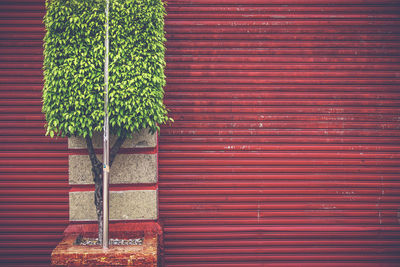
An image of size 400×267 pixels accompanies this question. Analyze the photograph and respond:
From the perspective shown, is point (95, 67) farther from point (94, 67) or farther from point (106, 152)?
point (106, 152)

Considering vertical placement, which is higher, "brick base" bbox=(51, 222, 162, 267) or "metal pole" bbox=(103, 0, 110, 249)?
"metal pole" bbox=(103, 0, 110, 249)

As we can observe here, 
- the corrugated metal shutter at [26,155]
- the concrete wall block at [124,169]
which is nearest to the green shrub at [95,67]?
the concrete wall block at [124,169]

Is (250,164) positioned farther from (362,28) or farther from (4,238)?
(4,238)

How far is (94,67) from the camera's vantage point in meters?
3.74

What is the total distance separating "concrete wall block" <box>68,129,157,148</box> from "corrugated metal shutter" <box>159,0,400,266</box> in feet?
1.46

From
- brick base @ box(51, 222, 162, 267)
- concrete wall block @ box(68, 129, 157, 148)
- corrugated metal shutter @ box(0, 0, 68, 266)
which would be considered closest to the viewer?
brick base @ box(51, 222, 162, 267)

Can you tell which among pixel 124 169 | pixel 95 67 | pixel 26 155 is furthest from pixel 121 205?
pixel 95 67

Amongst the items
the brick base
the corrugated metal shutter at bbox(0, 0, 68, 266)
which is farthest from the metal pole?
the corrugated metal shutter at bbox(0, 0, 68, 266)

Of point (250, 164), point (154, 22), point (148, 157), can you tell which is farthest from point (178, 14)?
point (250, 164)

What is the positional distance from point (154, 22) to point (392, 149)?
13.1ft

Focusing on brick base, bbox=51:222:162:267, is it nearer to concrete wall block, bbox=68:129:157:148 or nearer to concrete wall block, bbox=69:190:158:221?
concrete wall block, bbox=69:190:158:221

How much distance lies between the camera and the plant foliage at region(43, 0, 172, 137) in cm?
372

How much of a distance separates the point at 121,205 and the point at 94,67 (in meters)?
1.90

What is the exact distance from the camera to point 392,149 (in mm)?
5141
